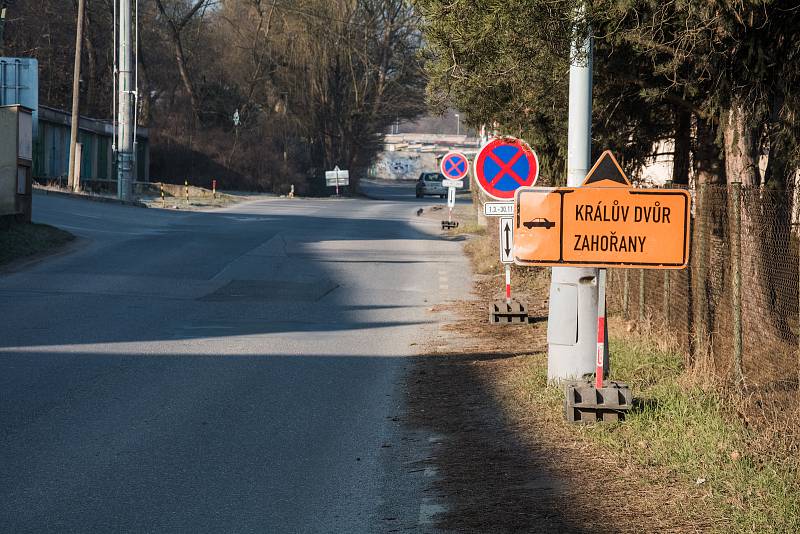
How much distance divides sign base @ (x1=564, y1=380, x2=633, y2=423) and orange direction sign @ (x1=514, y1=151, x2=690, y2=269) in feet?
2.96

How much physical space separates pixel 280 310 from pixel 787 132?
7.42 m

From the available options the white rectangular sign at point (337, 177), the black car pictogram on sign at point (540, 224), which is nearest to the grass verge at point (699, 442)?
the black car pictogram on sign at point (540, 224)

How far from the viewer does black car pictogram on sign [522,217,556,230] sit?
7805 millimetres

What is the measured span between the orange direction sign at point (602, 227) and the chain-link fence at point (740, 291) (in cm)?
106

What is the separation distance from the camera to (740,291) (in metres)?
8.40

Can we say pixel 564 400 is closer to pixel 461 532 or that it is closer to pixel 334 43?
pixel 461 532

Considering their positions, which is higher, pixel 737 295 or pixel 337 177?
pixel 337 177


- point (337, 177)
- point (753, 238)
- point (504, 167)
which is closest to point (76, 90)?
point (337, 177)

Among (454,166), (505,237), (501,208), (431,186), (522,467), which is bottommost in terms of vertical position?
(522,467)

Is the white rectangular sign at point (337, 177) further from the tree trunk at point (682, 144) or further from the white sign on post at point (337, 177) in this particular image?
the tree trunk at point (682, 144)

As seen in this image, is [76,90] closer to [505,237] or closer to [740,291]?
[505,237]

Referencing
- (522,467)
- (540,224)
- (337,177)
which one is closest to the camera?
(522,467)

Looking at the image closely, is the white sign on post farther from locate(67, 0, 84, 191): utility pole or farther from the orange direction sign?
the orange direction sign

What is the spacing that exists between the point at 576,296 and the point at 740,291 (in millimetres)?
1347
